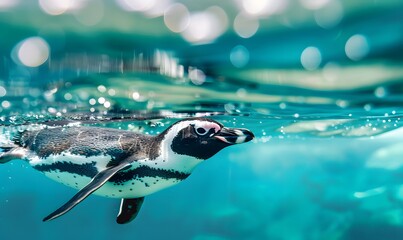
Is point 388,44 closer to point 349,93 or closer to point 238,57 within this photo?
point 238,57

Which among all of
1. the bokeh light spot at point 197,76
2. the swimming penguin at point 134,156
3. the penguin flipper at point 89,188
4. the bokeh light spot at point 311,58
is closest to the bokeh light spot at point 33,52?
the swimming penguin at point 134,156

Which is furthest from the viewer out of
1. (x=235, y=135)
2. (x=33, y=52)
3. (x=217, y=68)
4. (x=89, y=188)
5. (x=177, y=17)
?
(x=217, y=68)

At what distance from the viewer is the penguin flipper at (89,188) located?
457 centimetres

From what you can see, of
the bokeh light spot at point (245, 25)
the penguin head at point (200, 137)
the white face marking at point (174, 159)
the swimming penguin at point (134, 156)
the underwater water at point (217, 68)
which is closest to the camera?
the underwater water at point (217, 68)

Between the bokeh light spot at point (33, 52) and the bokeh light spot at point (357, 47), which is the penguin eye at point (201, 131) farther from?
the bokeh light spot at point (33, 52)

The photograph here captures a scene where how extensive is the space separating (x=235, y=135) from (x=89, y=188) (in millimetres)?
1976

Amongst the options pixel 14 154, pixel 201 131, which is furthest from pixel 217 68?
pixel 14 154

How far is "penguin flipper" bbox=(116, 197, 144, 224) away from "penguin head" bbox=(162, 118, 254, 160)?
137 centimetres

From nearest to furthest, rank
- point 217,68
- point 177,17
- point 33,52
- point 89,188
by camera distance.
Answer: point 177,17, point 89,188, point 33,52, point 217,68

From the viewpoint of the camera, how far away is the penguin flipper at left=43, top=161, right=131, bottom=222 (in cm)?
457

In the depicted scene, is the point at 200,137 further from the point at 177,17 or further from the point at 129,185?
the point at 177,17

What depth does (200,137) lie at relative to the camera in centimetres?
557

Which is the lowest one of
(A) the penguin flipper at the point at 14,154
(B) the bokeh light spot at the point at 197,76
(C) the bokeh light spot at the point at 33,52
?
(A) the penguin flipper at the point at 14,154

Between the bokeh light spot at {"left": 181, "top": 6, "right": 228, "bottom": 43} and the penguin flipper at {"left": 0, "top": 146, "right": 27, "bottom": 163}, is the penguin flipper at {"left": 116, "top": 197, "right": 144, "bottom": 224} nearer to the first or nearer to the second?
the penguin flipper at {"left": 0, "top": 146, "right": 27, "bottom": 163}
